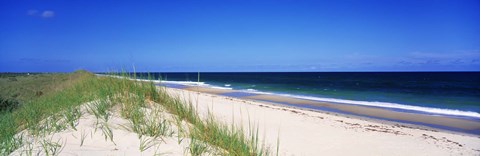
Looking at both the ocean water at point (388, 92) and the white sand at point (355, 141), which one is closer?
the white sand at point (355, 141)

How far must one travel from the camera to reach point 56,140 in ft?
12.6

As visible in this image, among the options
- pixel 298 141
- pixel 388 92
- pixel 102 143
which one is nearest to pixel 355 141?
pixel 298 141

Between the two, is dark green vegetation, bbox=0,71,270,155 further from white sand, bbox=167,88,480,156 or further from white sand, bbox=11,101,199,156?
white sand, bbox=167,88,480,156

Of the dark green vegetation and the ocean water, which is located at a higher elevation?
the dark green vegetation

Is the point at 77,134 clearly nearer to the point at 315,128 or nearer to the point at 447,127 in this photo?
the point at 315,128

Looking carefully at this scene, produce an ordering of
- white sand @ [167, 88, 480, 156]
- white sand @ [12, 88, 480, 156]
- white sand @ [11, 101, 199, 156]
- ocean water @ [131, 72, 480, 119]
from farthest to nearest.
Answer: ocean water @ [131, 72, 480, 119]
white sand @ [167, 88, 480, 156]
white sand @ [12, 88, 480, 156]
white sand @ [11, 101, 199, 156]

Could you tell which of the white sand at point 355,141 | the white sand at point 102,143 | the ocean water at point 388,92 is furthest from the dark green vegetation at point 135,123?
the white sand at point 355,141

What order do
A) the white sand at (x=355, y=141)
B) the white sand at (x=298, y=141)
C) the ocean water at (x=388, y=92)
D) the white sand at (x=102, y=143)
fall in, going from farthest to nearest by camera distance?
the ocean water at (x=388, y=92) < the white sand at (x=355, y=141) < the white sand at (x=298, y=141) < the white sand at (x=102, y=143)

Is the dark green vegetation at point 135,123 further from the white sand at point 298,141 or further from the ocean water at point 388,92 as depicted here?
the ocean water at point 388,92

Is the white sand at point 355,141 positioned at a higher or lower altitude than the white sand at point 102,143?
lower

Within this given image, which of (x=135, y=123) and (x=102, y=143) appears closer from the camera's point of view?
(x=102, y=143)

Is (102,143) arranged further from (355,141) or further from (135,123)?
(355,141)

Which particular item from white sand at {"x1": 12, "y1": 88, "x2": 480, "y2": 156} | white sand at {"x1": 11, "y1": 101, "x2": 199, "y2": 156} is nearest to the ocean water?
white sand at {"x1": 11, "y1": 101, "x2": 199, "y2": 156}

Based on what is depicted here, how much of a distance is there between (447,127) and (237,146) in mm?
10877
